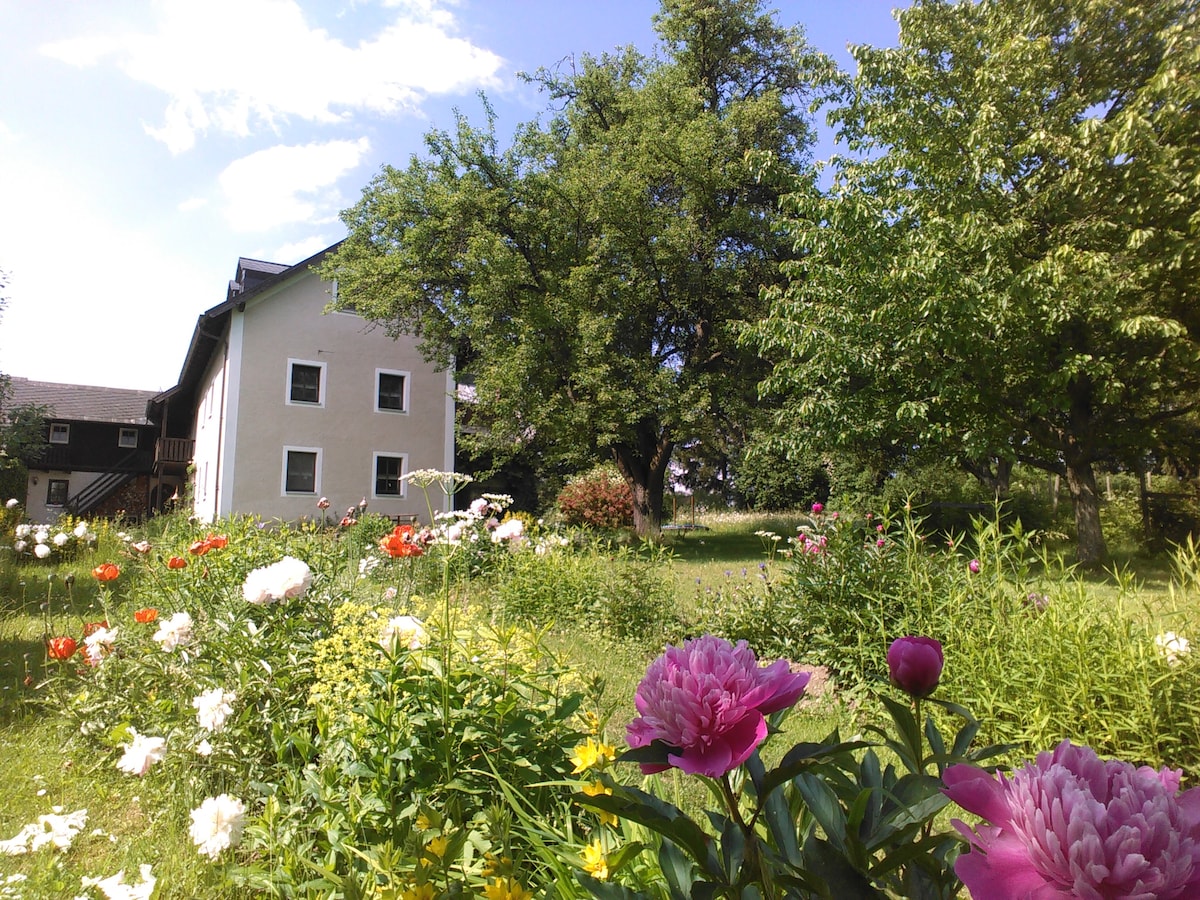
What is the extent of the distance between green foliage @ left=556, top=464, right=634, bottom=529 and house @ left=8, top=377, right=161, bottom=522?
18647 mm

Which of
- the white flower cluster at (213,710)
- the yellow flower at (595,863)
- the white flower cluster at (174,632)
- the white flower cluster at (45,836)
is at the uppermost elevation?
the white flower cluster at (174,632)

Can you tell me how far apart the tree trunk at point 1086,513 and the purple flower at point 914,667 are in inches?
481

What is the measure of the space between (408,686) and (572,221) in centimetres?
1530

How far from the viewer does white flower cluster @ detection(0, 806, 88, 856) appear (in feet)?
6.25

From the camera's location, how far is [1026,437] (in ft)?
40.2

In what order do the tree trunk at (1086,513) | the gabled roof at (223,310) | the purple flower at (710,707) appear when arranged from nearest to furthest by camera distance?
1. the purple flower at (710,707)
2. the tree trunk at (1086,513)
3. the gabled roof at (223,310)

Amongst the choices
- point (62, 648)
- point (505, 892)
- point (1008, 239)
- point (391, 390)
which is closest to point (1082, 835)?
point (505, 892)

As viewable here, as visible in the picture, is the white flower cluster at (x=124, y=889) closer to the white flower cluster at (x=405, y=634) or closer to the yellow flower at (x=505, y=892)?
the white flower cluster at (x=405, y=634)

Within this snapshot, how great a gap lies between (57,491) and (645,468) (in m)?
29.6

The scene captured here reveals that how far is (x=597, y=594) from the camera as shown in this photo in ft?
18.9

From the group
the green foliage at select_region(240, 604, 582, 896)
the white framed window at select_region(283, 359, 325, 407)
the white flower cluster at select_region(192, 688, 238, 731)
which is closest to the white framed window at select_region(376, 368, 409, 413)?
the white framed window at select_region(283, 359, 325, 407)

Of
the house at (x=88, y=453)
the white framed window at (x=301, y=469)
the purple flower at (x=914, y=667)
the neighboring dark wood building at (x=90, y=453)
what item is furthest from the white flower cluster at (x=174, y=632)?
the house at (x=88, y=453)

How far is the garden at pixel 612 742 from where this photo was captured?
2.33ft

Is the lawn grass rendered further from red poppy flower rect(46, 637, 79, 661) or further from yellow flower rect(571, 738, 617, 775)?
red poppy flower rect(46, 637, 79, 661)
